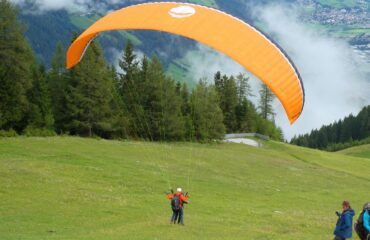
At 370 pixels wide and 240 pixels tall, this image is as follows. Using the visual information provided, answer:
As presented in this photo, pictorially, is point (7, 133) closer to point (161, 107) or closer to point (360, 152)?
point (161, 107)

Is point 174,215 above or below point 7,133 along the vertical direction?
below

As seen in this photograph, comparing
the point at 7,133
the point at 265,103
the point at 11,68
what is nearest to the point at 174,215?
the point at 7,133

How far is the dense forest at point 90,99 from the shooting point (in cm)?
4484

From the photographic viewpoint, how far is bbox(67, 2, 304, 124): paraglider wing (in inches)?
543

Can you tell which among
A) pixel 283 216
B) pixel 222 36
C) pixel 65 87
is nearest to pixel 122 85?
pixel 65 87

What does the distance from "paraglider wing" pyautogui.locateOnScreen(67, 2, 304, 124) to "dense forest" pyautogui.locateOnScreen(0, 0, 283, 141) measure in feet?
71.2

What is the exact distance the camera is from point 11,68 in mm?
44812

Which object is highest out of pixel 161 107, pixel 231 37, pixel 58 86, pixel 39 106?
pixel 58 86

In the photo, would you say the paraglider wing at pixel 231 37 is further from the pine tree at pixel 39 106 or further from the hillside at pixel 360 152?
the hillside at pixel 360 152

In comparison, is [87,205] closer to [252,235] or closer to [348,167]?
[252,235]

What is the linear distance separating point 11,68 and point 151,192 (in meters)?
23.1

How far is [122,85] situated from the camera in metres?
61.2

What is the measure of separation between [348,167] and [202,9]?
47.2 m

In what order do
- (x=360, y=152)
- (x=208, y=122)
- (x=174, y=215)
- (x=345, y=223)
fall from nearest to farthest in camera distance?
(x=345, y=223)
(x=174, y=215)
(x=208, y=122)
(x=360, y=152)
